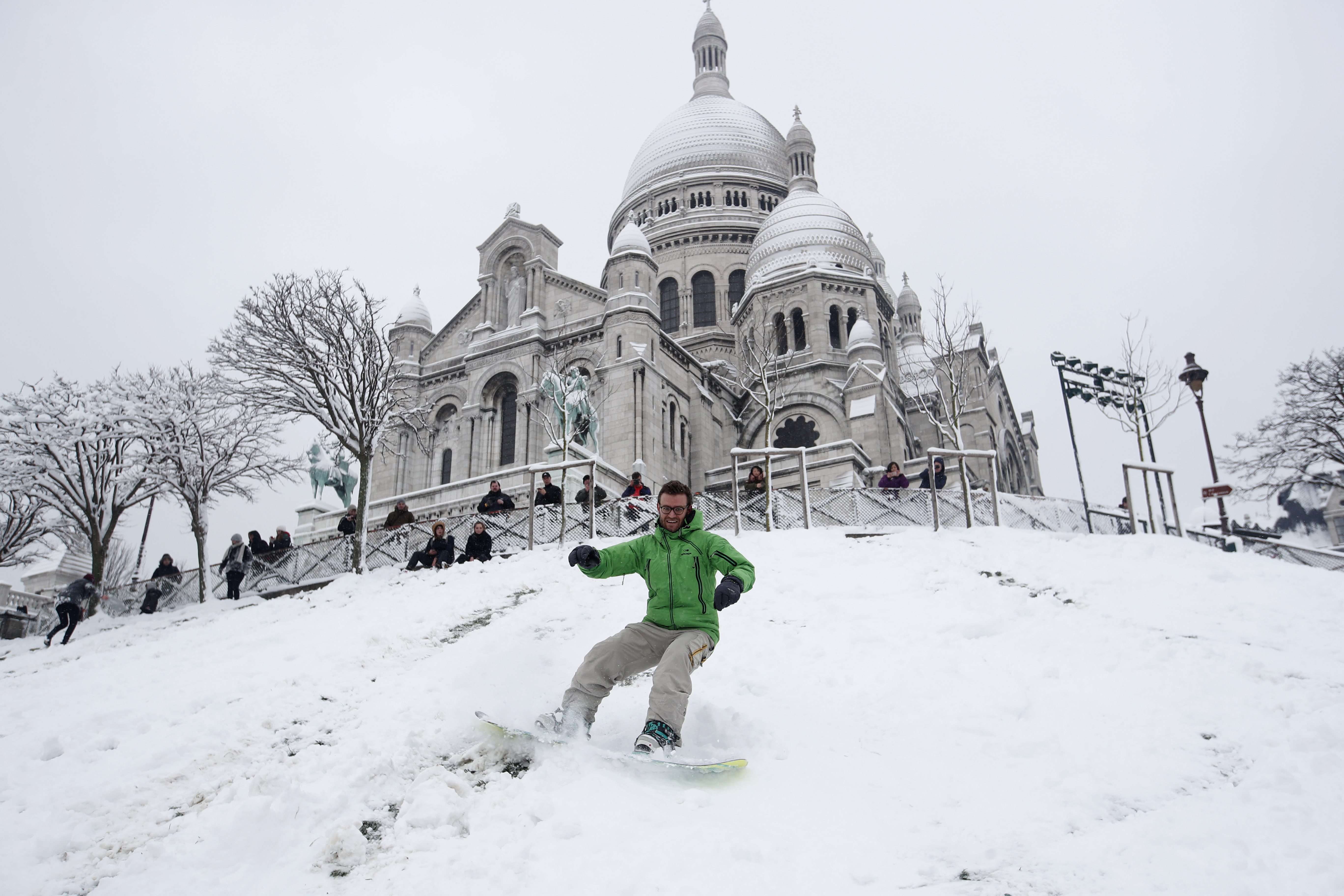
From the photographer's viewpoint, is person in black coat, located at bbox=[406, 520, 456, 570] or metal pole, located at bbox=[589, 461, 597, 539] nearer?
person in black coat, located at bbox=[406, 520, 456, 570]

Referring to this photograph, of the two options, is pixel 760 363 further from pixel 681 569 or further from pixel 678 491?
pixel 681 569

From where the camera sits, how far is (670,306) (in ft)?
135

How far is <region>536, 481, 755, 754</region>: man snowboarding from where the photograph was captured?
15.8 feet

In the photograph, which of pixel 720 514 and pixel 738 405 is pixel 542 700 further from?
pixel 738 405

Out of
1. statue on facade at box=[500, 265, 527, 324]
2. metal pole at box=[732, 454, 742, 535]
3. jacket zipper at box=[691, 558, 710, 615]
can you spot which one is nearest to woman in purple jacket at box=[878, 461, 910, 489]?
metal pole at box=[732, 454, 742, 535]

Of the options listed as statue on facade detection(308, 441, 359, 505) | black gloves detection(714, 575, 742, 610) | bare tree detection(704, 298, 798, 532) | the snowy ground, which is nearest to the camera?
the snowy ground

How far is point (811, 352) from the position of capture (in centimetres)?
3238

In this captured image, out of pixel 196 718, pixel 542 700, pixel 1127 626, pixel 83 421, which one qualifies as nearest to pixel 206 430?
pixel 83 421

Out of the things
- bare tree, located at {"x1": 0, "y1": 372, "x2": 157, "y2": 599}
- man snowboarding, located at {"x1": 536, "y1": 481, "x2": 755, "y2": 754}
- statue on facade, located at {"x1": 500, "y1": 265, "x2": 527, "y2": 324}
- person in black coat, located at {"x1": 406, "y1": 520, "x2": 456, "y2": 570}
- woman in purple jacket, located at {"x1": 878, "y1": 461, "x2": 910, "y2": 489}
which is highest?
statue on facade, located at {"x1": 500, "y1": 265, "x2": 527, "y2": 324}

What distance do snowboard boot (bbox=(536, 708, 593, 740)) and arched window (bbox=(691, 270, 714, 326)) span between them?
36.0 metres

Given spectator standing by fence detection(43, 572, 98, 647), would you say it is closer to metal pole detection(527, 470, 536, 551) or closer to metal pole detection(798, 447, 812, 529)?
metal pole detection(527, 470, 536, 551)

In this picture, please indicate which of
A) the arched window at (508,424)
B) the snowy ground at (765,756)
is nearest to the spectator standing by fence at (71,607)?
the snowy ground at (765,756)

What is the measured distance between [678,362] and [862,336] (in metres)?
6.88

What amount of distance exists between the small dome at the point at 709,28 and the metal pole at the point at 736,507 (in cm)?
5073
